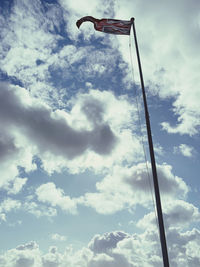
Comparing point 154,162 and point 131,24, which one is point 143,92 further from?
point 131,24

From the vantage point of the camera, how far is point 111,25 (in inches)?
830

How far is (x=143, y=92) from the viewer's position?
1602cm

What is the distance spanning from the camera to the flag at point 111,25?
2069 centimetres

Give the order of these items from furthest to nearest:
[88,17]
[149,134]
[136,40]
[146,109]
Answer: [88,17] < [136,40] < [146,109] < [149,134]

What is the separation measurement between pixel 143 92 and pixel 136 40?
535cm

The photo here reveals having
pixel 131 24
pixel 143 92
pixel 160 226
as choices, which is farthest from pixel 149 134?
pixel 131 24

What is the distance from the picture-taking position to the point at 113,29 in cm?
2105

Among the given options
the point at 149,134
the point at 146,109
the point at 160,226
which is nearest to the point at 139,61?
the point at 146,109

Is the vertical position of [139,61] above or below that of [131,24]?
below

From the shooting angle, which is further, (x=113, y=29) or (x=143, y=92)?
(x=113, y=29)

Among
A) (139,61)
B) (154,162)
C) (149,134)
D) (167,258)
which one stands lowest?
(167,258)

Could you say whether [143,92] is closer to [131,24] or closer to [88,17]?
[131,24]

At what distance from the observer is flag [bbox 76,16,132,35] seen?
20.7 m

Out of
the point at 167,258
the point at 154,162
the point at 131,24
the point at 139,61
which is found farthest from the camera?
the point at 131,24
